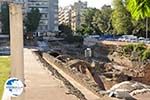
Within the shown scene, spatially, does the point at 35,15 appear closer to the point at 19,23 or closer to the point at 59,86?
the point at 59,86

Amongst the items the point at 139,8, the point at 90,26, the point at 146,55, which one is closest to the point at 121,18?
the point at 146,55

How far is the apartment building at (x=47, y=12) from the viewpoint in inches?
5664

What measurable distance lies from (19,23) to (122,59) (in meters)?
62.1

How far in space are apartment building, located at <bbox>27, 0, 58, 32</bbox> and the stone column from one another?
5438 inches

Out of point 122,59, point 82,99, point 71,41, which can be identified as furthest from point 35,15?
point 82,99

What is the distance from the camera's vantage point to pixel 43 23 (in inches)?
5664

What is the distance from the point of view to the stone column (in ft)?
15.3

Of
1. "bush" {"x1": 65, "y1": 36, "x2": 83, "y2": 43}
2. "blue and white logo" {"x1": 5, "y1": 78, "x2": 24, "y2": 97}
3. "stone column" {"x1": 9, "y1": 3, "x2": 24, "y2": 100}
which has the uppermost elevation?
"stone column" {"x1": 9, "y1": 3, "x2": 24, "y2": 100}

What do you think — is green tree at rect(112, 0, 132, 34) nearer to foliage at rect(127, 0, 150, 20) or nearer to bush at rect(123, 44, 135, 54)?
bush at rect(123, 44, 135, 54)

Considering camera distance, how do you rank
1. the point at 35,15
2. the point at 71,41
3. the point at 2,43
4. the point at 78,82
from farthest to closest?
the point at 35,15
the point at 71,41
the point at 2,43
the point at 78,82

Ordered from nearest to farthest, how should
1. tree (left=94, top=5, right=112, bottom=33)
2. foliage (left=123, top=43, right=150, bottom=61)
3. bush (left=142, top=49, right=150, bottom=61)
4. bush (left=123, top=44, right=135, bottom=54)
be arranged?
1. bush (left=142, top=49, right=150, bottom=61)
2. foliage (left=123, top=43, right=150, bottom=61)
3. bush (left=123, top=44, right=135, bottom=54)
4. tree (left=94, top=5, right=112, bottom=33)

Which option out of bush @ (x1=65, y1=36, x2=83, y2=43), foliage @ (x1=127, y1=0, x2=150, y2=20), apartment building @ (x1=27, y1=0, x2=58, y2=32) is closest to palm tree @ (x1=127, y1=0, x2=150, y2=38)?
foliage @ (x1=127, y1=0, x2=150, y2=20)

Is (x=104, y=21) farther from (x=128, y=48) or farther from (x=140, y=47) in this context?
(x=140, y=47)

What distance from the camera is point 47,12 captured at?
14675cm
